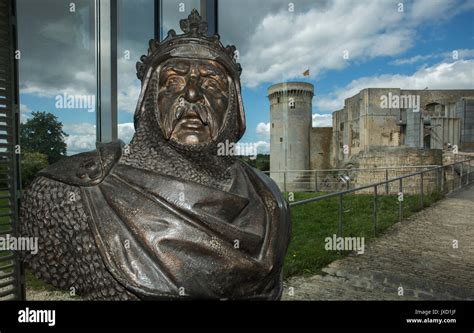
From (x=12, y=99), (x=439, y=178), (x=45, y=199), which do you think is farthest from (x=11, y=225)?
(x=439, y=178)

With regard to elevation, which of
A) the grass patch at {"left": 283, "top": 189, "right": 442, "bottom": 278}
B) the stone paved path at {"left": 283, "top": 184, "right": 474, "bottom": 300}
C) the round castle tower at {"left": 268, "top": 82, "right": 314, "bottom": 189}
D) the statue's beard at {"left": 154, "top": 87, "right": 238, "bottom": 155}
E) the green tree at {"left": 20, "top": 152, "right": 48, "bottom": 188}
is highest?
the round castle tower at {"left": 268, "top": 82, "right": 314, "bottom": 189}

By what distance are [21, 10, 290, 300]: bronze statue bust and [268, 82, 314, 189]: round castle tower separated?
92.2 ft

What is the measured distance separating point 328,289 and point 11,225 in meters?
3.44

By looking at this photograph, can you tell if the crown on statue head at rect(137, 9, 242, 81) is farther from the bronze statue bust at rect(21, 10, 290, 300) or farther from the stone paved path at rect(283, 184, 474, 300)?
the stone paved path at rect(283, 184, 474, 300)

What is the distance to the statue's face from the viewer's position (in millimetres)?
1615

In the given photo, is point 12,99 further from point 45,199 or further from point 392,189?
point 392,189

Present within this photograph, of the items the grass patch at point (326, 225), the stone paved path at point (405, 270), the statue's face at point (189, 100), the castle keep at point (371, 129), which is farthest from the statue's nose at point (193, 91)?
the castle keep at point (371, 129)

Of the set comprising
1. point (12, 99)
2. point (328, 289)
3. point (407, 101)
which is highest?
point (407, 101)

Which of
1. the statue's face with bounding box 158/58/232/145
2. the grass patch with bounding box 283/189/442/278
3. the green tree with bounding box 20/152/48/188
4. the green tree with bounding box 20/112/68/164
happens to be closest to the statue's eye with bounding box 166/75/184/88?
the statue's face with bounding box 158/58/232/145

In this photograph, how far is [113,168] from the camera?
162cm

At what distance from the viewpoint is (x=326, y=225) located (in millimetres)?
6848

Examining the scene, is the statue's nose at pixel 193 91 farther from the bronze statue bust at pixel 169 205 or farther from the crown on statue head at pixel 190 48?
the crown on statue head at pixel 190 48

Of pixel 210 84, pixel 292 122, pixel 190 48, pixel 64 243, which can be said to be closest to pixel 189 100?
pixel 210 84

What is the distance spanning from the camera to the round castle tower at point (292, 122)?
2967cm
